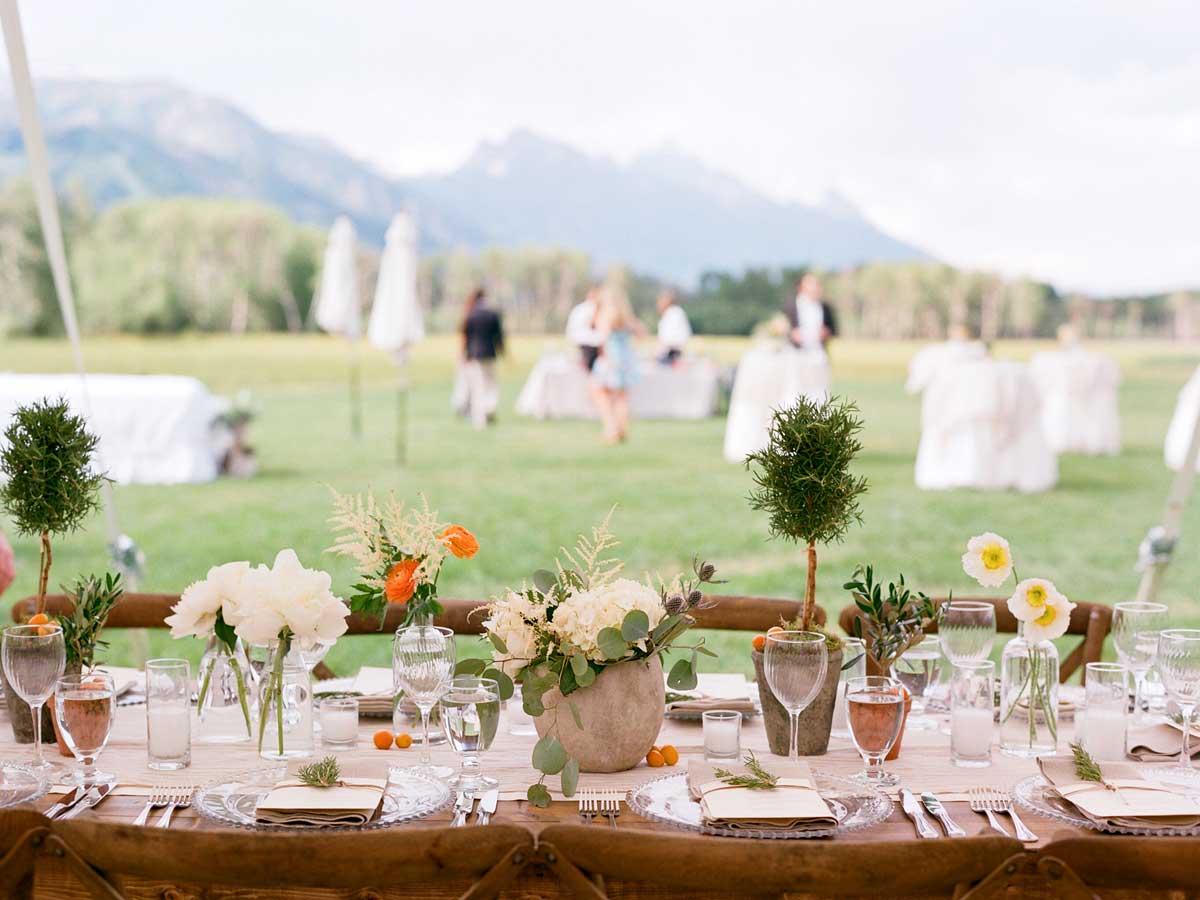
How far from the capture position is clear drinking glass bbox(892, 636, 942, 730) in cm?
215

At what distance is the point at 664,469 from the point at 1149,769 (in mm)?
8976

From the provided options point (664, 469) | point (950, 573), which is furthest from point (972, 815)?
point (664, 469)

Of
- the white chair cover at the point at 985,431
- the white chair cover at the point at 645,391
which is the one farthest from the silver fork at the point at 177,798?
the white chair cover at the point at 645,391

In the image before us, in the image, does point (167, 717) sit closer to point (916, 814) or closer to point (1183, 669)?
point (916, 814)

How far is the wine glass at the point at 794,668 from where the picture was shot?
177 cm

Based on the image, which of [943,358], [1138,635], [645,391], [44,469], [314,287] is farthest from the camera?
[314,287]

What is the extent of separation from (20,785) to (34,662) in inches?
6.5

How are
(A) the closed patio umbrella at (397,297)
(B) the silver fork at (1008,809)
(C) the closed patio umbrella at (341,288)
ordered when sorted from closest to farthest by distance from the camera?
1. (B) the silver fork at (1008,809)
2. (A) the closed patio umbrella at (397,297)
3. (C) the closed patio umbrella at (341,288)

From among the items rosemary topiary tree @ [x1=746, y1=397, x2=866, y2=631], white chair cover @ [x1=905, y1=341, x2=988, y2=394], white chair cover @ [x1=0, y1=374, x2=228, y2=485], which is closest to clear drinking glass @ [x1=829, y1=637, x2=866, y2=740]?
rosemary topiary tree @ [x1=746, y1=397, x2=866, y2=631]

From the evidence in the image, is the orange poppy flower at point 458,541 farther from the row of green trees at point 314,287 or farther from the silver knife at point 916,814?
the row of green trees at point 314,287

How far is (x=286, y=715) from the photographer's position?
1.92 m

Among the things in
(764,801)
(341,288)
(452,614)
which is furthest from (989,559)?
(341,288)

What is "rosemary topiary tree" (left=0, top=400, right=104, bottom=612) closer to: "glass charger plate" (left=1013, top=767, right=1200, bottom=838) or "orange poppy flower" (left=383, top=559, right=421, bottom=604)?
"orange poppy flower" (left=383, top=559, right=421, bottom=604)

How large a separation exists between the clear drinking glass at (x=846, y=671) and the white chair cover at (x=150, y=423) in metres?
7.88
